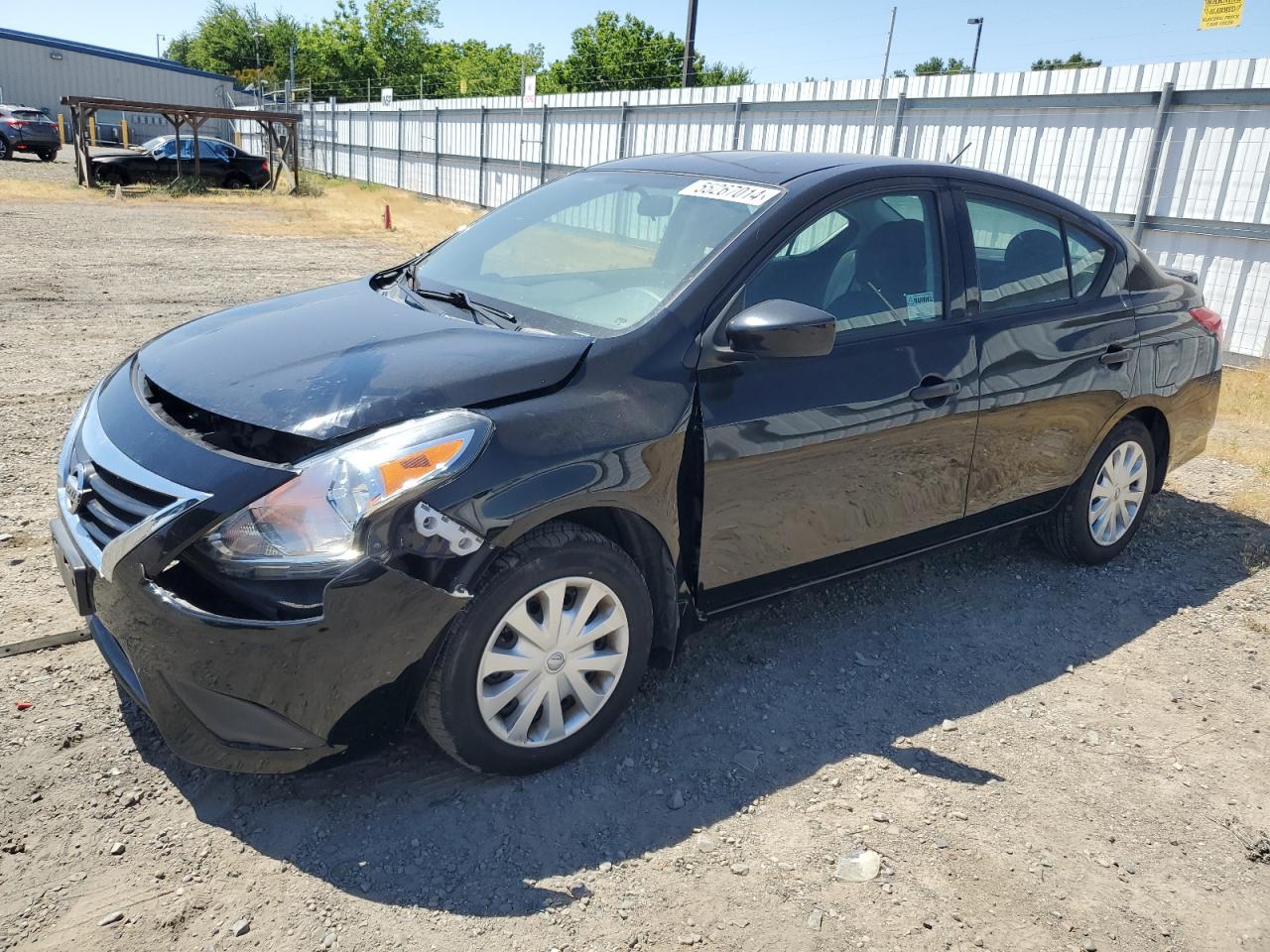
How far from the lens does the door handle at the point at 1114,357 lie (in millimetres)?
4242

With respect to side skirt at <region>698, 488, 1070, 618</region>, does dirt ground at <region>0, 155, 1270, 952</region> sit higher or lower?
lower

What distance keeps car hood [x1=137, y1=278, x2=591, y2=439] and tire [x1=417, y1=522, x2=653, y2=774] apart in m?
0.47

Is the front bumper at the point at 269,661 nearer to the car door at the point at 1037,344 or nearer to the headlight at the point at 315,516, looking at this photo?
the headlight at the point at 315,516

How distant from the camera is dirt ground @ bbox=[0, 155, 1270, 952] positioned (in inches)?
95.4

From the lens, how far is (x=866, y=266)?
11.6ft

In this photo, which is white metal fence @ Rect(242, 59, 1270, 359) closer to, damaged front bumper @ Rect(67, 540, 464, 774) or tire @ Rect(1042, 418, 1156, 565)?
tire @ Rect(1042, 418, 1156, 565)

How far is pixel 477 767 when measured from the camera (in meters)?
2.78

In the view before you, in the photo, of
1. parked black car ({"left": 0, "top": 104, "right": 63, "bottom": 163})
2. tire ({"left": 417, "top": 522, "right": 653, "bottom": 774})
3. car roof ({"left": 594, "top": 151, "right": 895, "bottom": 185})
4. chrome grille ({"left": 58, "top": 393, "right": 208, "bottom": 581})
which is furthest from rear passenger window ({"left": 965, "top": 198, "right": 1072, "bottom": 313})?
parked black car ({"left": 0, "top": 104, "right": 63, "bottom": 163})

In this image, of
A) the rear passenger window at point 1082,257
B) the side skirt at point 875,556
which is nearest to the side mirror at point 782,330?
the side skirt at point 875,556

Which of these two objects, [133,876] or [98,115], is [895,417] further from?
[98,115]

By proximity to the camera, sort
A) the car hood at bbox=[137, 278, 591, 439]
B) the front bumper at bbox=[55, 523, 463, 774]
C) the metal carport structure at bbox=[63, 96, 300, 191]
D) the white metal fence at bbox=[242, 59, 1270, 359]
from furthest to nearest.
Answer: the metal carport structure at bbox=[63, 96, 300, 191] < the white metal fence at bbox=[242, 59, 1270, 359] < the car hood at bbox=[137, 278, 591, 439] < the front bumper at bbox=[55, 523, 463, 774]

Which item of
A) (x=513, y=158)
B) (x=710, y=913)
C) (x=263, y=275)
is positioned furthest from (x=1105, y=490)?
(x=513, y=158)

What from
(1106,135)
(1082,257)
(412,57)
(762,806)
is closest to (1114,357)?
(1082,257)

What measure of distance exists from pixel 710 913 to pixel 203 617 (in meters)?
1.44
